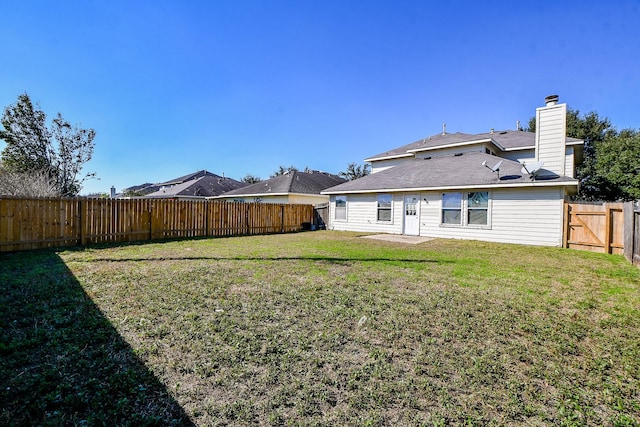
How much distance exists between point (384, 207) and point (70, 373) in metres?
14.1

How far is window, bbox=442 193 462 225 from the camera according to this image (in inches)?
506

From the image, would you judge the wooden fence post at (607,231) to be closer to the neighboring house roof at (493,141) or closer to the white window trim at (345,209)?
the neighboring house roof at (493,141)

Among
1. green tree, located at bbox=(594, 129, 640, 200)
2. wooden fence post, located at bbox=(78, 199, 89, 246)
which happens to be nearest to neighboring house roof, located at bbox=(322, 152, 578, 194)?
wooden fence post, located at bbox=(78, 199, 89, 246)

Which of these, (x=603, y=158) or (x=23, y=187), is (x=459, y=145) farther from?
(x=23, y=187)

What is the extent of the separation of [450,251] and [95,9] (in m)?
13.1

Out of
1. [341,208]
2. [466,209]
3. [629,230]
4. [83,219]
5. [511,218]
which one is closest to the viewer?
[629,230]

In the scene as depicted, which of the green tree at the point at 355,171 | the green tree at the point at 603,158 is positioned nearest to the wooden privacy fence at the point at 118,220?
the green tree at the point at 603,158

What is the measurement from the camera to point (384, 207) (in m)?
15.4

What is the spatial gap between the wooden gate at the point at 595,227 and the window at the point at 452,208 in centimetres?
352

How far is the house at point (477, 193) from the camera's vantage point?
1102 cm

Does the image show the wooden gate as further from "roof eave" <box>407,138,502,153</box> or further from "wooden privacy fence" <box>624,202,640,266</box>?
"roof eave" <box>407,138,502,153</box>

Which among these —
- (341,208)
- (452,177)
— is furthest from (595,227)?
(341,208)

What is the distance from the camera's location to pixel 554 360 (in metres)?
2.72

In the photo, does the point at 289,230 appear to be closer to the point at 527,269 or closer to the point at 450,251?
the point at 450,251
